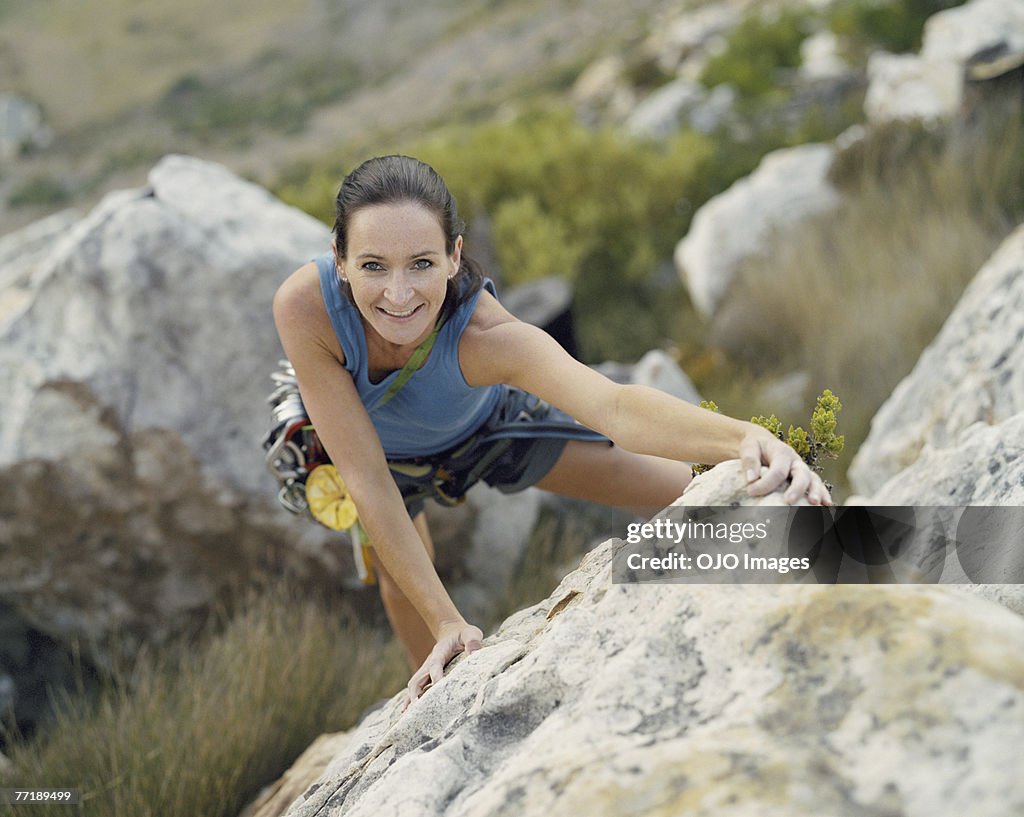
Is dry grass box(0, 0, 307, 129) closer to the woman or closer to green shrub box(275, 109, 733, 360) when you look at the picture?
green shrub box(275, 109, 733, 360)

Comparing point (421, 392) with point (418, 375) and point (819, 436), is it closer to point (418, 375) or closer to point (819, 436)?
point (418, 375)

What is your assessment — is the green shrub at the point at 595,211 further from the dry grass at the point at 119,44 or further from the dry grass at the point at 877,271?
the dry grass at the point at 119,44

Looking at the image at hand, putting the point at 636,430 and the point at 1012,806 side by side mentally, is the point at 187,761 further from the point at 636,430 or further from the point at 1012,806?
the point at 1012,806

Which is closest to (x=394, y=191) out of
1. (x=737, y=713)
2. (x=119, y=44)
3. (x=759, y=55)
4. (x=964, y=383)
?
(x=737, y=713)

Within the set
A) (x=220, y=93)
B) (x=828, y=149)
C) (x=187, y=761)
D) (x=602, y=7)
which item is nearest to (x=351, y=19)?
(x=220, y=93)

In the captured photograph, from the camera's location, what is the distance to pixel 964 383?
3305mm

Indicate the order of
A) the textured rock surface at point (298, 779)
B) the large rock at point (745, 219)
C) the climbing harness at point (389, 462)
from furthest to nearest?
1. the large rock at point (745, 219)
2. the climbing harness at point (389, 462)
3. the textured rock surface at point (298, 779)

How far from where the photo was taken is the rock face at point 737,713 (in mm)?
1216

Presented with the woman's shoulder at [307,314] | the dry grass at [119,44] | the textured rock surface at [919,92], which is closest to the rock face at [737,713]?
the woman's shoulder at [307,314]

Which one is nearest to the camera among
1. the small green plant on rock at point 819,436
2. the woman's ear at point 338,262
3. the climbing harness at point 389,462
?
the small green plant on rock at point 819,436

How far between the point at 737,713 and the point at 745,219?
6.14m

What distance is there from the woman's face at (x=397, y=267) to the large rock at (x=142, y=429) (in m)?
2.10

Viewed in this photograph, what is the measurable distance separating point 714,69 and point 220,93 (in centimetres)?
2972

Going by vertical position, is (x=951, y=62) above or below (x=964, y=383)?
above
